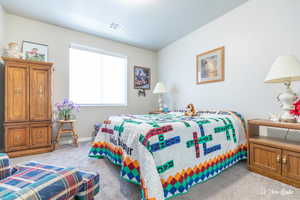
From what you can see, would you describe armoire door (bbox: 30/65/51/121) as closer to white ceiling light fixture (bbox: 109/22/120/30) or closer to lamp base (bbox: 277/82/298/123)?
white ceiling light fixture (bbox: 109/22/120/30)

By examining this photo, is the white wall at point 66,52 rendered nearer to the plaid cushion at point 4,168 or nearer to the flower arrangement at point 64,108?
the flower arrangement at point 64,108

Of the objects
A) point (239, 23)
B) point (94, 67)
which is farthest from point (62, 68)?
point (239, 23)

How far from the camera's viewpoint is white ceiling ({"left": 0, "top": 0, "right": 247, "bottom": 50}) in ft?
7.86

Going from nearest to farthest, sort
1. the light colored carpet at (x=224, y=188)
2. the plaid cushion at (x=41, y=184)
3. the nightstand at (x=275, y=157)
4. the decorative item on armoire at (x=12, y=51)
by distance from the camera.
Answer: the plaid cushion at (x=41, y=184)
the light colored carpet at (x=224, y=188)
the nightstand at (x=275, y=157)
the decorative item on armoire at (x=12, y=51)

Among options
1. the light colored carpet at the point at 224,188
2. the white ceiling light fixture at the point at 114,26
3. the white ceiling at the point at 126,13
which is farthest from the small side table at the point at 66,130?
the white ceiling light fixture at the point at 114,26

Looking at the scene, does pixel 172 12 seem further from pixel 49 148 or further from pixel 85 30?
pixel 49 148

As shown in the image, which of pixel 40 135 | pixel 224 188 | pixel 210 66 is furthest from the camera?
pixel 210 66

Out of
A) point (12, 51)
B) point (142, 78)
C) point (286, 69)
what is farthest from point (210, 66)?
point (12, 51)

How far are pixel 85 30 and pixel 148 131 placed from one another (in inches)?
121

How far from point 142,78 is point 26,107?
2780 millimetres

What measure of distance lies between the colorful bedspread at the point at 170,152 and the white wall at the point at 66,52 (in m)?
1.67

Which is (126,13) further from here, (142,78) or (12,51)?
(12,51)

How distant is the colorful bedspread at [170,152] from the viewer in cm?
125

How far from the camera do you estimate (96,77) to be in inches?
143
